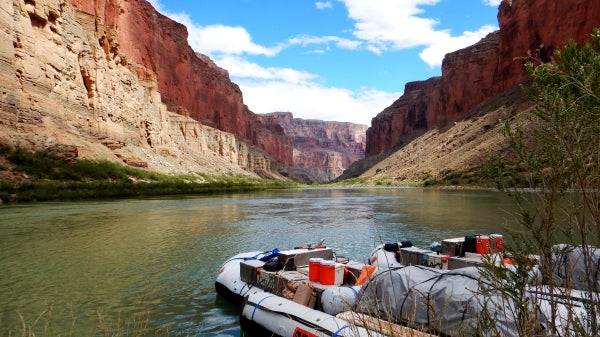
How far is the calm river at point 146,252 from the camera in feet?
28.3

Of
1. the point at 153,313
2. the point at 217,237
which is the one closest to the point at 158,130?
the point at 217,237

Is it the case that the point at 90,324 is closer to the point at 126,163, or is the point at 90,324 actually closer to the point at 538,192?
the point at 538,192

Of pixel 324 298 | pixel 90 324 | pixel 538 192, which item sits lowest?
pixel 90 324

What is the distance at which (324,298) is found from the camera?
7.40 m

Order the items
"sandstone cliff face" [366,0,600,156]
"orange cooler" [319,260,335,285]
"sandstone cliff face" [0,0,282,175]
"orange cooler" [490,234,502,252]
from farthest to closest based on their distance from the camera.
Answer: "sandstone cliff face" [366,0,600,156] → "sandstone cliff face" [0,0,282,175] → "orange cooler" [319,260,335,285] → "orange cooler" [490,234,502,252]

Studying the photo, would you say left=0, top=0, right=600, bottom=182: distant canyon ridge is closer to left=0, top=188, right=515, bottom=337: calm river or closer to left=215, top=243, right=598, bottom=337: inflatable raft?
left=215, top=243, right=598, bottom=337: inflatable raft

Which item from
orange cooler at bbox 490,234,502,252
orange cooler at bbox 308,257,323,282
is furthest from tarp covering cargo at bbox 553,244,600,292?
orange cooler at bbox 308,257,323,282

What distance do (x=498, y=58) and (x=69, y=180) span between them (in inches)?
3860

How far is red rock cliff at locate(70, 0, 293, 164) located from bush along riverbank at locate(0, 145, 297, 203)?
2711 centimetres

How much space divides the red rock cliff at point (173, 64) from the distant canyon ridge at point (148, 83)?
34 cm

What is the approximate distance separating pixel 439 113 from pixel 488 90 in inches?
855

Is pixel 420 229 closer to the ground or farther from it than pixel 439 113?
closer to the ground

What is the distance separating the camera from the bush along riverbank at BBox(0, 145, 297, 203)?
34.1 metres

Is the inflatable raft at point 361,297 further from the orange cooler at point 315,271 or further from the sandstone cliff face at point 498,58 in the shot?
the sandstone cliff face at point 498,58
